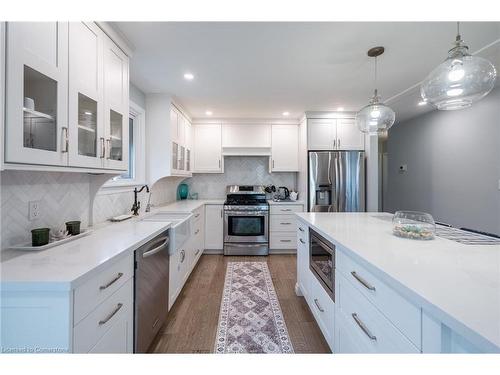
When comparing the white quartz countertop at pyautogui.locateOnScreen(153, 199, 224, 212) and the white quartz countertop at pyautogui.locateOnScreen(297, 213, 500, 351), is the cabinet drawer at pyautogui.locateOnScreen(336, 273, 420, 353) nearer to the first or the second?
the white quartz countertop at pyautogui.locateOnScreen(297, 213, 500, 351)

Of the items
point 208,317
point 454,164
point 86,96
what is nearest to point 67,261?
point 86,96

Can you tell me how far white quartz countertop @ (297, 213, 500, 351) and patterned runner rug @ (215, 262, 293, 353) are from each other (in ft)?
3.23

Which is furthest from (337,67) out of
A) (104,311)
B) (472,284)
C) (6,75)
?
(104,311)

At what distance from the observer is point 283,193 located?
13.4ft

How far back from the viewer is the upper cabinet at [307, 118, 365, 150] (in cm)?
358

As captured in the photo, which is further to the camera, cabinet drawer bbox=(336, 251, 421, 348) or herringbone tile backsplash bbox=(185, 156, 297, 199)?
herringbone tile backsplash bbox=(185, 156, 297, 199)

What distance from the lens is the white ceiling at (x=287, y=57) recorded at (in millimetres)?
1587

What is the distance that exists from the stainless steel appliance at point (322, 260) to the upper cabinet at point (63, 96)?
67.0 inches

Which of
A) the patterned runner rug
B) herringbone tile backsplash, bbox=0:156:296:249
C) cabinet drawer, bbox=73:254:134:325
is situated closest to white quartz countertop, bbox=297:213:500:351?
the patterned runner rug

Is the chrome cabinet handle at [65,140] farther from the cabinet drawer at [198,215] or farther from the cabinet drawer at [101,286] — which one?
the cabinet drawer at [198,215]

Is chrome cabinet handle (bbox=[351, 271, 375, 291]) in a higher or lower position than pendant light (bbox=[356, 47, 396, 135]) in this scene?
lower

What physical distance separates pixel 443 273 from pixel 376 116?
4.73 feet

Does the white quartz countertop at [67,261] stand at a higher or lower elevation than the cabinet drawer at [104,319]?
higher

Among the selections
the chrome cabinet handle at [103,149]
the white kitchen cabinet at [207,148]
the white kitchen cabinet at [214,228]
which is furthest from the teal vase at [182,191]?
the chrome cabinet handle at [103,149]
